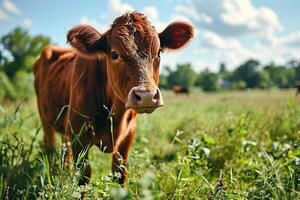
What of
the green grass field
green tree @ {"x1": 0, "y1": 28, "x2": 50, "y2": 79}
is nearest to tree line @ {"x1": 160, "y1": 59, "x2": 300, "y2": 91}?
green tree @ {"x1": 0, "y1": 28, "x2": 50, "y2": 79}

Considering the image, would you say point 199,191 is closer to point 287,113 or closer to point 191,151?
point 191,151

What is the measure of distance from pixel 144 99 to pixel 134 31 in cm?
87

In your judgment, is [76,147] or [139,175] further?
[76,147]

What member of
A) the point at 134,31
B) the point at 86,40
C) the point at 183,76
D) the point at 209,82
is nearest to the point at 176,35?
the point at 134,31

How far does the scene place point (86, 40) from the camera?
3.64 metres

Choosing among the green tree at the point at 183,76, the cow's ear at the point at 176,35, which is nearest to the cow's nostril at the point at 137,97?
the cow's ear at the point at 176,35

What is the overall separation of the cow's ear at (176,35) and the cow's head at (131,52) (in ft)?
0.04

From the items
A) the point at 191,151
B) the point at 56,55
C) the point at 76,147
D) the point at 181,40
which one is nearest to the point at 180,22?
the point at 181,40

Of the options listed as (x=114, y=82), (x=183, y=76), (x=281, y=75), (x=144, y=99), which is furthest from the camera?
(x=183, y=76)

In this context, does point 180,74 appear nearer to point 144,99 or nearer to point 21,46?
point 21,46

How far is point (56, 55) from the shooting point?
19.7 feet

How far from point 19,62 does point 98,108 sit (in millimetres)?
57587

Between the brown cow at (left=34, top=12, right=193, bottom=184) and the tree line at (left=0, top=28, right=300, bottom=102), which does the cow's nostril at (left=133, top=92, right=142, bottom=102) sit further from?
the tree line at (left=0, top=28, right=300, bottom=102)

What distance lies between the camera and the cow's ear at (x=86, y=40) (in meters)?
3.60
